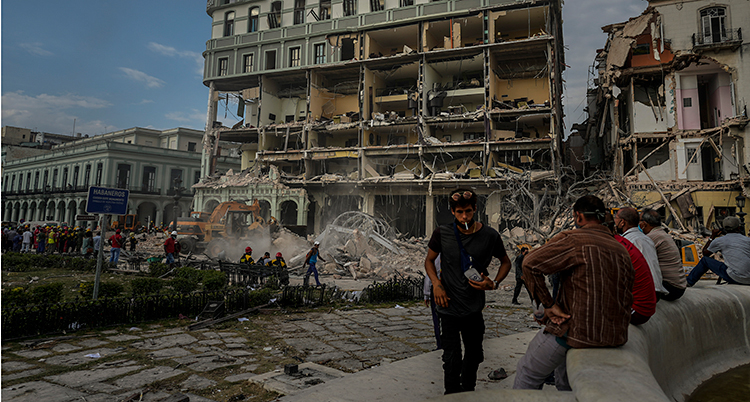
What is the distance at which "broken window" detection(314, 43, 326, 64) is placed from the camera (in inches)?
1243

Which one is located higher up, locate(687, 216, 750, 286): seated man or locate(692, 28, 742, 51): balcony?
locate(692, 28, 742, 51): balcony

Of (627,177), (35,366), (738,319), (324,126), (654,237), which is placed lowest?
(35,366)

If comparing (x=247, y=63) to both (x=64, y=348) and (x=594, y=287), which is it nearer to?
(x=64, y=348)

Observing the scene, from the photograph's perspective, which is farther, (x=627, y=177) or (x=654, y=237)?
(x=627, y=177)

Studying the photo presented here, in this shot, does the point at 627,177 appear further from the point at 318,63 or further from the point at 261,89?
the point at 261,89

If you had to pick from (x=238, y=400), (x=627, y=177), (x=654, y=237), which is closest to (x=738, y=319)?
(x=654, y=237)

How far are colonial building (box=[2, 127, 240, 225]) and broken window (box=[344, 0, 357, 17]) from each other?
74.0 ft

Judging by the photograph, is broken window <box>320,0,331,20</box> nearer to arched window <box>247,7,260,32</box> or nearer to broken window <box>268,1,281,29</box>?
broken window <box>268,1,281,29</box>

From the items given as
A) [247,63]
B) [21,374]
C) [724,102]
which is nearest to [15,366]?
[21,374]

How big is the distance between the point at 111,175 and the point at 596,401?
4925 cm

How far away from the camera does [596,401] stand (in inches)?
71.3

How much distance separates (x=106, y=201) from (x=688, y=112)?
26700 millimetres

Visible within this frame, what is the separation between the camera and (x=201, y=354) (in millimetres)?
5383

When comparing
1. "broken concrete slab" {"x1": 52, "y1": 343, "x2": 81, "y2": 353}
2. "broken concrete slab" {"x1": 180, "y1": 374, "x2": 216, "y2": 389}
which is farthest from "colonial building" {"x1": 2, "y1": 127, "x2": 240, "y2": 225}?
"broken concrete slab" {"x1": 180, "y1": 374, "x2": 216, "y2": 389}
